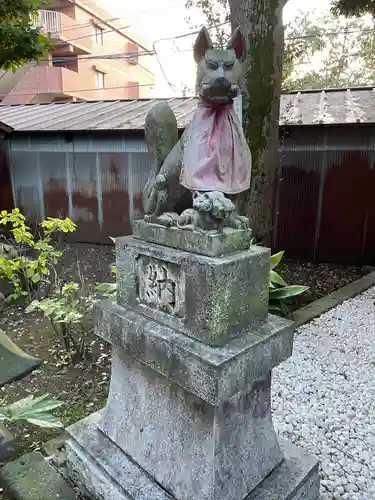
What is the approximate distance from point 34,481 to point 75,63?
2044 cm

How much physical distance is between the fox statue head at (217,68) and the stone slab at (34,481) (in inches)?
90.1

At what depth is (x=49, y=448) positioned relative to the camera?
2.62 m

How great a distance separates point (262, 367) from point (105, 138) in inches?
280

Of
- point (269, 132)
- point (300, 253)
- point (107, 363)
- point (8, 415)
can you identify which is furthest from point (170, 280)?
point (300, 253)

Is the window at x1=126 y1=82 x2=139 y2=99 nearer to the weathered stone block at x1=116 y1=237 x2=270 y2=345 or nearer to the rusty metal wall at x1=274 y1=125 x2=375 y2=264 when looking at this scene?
the rusty metal wall at x1=274 y1=125 x2=375 y2=264

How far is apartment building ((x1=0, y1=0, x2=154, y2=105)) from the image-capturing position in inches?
669

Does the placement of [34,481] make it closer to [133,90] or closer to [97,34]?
[97,34]

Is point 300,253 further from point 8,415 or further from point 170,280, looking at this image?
point 8,415

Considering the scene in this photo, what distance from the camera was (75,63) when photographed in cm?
1906

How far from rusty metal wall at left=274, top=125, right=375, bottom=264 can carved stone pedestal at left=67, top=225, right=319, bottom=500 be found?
5261 millimetres

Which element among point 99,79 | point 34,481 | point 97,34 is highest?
point 97,34

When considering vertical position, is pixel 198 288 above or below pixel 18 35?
below

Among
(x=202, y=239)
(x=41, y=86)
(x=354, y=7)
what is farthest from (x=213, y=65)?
(x=41, y=86)

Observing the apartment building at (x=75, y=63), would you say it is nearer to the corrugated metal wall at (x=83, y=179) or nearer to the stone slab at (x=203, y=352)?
the corrugated metal wall at (x=83, y=179)
